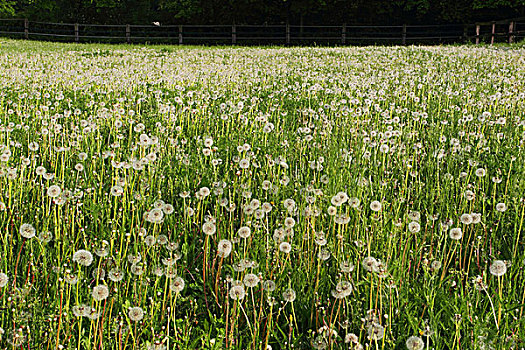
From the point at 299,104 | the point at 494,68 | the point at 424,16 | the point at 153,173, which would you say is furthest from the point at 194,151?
the point at 424,16

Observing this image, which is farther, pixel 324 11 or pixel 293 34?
pixel 324 11

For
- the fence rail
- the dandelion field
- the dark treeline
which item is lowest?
the dandelion field

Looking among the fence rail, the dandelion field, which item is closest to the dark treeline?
the fence rail

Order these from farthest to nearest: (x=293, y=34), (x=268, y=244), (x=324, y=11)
Result: (x=324, y=11), (x=293, y=34), (x=268, y=244)

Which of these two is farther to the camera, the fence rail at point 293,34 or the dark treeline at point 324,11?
the dark treeline at point 324,11

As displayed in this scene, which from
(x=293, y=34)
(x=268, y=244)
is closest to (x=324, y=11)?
(x=293, y=34)

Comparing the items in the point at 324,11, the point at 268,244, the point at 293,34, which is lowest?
the point at 268,244

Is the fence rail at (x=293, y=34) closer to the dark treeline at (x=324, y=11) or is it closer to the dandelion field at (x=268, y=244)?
the dark treeline at (x=324, y=11)

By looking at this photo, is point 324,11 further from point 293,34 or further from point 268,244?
point 268,244

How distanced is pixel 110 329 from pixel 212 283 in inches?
21.0

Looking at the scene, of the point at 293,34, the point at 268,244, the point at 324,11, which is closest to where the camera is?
the point at 268,244

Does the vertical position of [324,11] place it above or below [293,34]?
above

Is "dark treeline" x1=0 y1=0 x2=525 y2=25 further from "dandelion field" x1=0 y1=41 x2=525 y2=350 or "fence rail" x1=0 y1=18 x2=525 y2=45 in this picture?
"dandelion field" x1=0 y1=41 x2=525 y2=350

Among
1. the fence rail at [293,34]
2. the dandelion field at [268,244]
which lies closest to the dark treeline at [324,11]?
the fence rail at [293,34]
